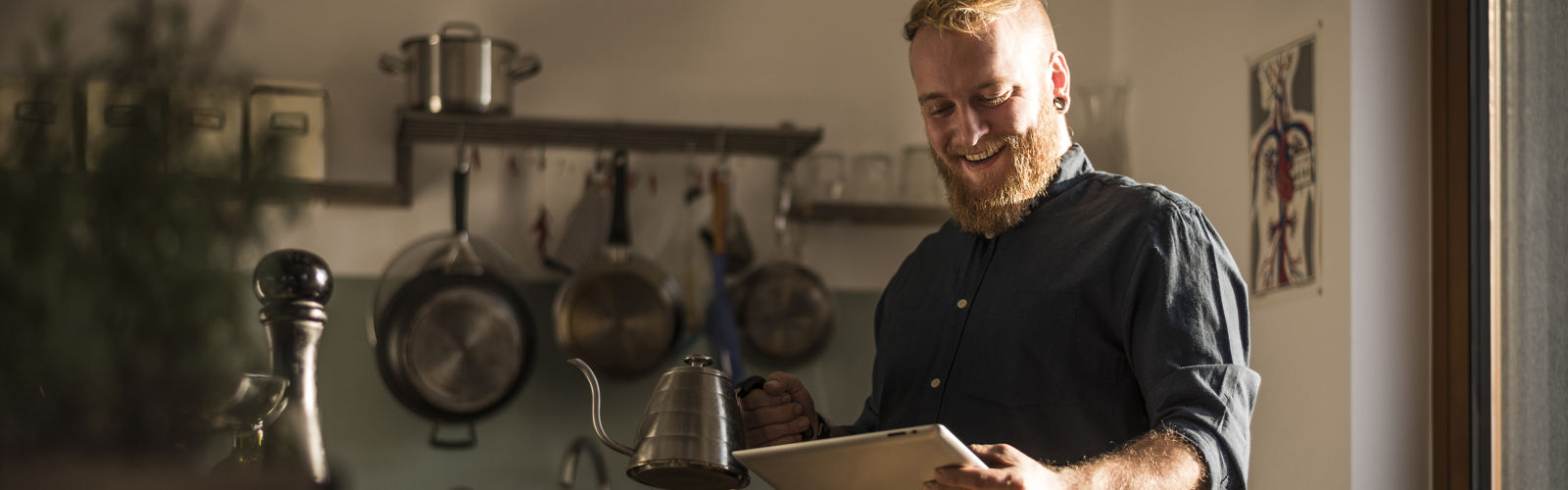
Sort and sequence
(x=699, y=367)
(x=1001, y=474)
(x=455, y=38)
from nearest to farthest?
(x=1001, y=474) → (x=699, y=367) → (x=455, y=38)

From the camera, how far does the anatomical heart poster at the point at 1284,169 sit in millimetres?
2383

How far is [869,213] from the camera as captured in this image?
10.2 ft

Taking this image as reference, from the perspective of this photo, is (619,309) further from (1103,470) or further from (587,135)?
(1103,470)

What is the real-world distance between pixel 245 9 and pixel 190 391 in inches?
Answer: 4.2

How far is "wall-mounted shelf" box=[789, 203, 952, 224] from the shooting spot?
307 centimetres

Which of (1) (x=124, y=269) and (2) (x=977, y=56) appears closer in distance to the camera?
(1) (x=124, y=269)

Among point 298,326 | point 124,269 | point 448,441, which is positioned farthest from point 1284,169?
point 124,269

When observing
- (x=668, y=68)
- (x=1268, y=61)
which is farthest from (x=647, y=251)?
(x=1268, y=61)

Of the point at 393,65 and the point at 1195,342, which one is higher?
the point at 393,65

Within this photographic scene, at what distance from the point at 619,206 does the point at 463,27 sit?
49 centimetres

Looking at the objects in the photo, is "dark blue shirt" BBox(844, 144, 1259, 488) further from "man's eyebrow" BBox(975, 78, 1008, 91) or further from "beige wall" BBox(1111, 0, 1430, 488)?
"beige wall" BBox(1111, 0, 1430, 488)

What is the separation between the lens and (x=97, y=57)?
1.21ft

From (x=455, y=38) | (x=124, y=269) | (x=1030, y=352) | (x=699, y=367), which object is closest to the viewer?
(x=124, y=269)

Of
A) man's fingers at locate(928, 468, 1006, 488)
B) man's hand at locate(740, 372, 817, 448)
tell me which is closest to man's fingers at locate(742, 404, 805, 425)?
man's hand at locate(740, 372, 817, 448)
